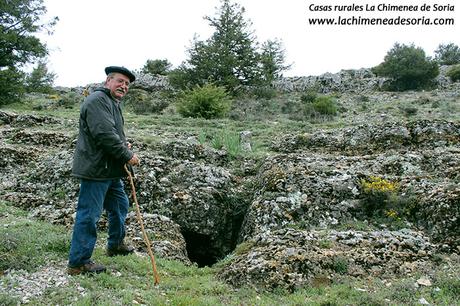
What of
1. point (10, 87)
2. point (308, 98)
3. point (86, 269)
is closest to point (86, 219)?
point (86, 269)

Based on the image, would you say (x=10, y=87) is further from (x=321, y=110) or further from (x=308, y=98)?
(x=308, y=98)

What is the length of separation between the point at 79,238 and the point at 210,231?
11.7 ft

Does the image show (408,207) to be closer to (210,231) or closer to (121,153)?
(210,231)

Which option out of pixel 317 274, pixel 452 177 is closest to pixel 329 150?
pixel 452 177

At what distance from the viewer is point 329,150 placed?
12.3 metres

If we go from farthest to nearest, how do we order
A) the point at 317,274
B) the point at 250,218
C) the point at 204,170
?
the point at 204,170 < the point at 250,218 < the point at 317,274

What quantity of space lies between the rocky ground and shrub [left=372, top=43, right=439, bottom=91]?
23228mm

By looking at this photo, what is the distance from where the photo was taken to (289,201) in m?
8.33

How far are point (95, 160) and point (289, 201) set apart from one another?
425 cm

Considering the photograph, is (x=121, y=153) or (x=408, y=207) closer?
(x=121, y=153)

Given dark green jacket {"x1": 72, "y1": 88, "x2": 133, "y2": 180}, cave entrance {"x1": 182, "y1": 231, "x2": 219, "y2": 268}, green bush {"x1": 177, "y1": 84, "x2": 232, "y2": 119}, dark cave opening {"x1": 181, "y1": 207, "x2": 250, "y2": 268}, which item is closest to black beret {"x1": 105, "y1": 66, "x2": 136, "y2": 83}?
dark green jacket {"x1": 72, "y1": 88, "x2": 133, "y2": 180}

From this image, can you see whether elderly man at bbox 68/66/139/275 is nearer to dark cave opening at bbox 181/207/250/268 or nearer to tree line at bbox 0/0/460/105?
dark cave opening at bbox 181/207/250/268

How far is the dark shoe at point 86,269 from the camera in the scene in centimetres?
553

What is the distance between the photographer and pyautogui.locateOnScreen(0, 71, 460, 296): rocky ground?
20.7 ft
